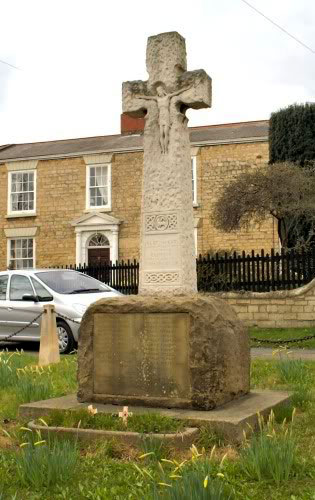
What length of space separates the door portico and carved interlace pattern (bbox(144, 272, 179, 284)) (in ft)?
70.7

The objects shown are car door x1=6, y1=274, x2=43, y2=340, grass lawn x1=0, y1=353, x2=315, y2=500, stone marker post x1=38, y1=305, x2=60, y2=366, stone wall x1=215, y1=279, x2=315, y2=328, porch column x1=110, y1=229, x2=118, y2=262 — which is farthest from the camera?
porch column x1=110, y1=229, x2=118, y2=262

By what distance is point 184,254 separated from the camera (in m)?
6.51

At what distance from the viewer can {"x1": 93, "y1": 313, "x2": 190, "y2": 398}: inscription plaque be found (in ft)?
19.7

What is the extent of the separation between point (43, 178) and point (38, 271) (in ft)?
52.2

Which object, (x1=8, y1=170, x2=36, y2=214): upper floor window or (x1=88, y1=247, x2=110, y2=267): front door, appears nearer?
(x1=88, y1=247, x2=110, y2=267): front door

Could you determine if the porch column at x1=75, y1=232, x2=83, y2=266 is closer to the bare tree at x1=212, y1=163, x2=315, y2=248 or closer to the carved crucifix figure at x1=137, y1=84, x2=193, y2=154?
the bare tree at x1=212, y1=163, x2=315, y2=248

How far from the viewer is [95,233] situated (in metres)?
28.9

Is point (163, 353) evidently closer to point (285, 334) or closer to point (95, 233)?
point (285, 334)

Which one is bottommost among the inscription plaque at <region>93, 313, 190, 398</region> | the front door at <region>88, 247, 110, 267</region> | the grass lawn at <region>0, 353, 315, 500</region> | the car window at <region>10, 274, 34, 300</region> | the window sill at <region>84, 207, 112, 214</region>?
the grass lawn at <region>0, 353, 315, 500</region>

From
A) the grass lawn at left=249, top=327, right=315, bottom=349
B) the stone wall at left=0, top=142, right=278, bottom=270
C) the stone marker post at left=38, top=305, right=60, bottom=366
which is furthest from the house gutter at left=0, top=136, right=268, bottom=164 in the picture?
the stone marker post at left=38, top=305, right=60, bottom=366

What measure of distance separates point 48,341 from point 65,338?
266cm

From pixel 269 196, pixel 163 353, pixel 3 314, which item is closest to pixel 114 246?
pixel 269 196

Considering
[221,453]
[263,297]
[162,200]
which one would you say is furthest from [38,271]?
[221,453]

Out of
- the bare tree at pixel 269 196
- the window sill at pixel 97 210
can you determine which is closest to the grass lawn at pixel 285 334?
the bare tree at pixel 269 196
